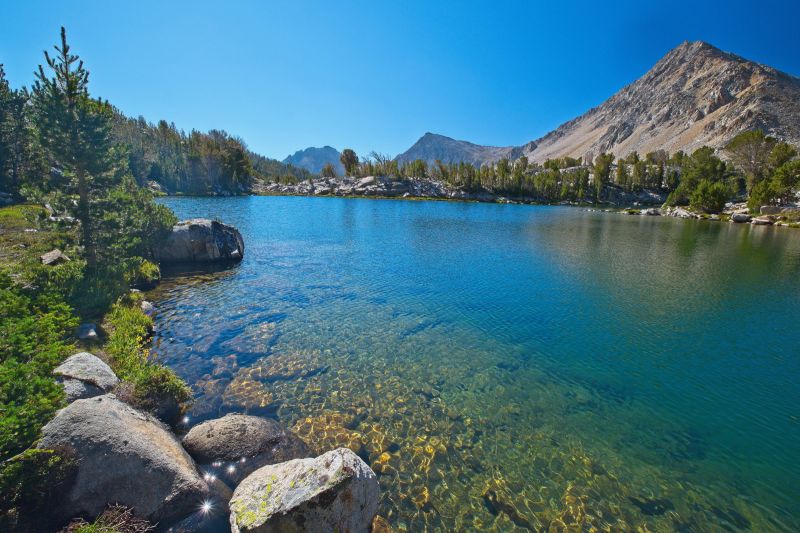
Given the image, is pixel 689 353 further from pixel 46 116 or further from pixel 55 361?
pixel 46 116

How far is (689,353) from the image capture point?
19.1 metres

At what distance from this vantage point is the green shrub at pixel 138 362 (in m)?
12.4

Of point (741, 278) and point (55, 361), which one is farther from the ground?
point (55, 361)

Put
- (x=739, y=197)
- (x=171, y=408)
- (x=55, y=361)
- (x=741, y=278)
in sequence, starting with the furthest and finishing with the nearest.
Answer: (x=739, y=197), (x=741, y=278), (x=171, y=408), (x=55, y=361)

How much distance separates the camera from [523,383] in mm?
15906

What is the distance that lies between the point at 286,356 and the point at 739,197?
7572 inches

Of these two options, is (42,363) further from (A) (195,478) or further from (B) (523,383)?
(B) (523,383)

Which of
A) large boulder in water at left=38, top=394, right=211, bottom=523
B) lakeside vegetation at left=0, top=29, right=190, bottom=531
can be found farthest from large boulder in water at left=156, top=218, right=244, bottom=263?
large boulder in water at left=38, top=394, right=211, bottom=523

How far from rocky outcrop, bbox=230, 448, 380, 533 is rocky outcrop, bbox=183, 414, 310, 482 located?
1.93 meters

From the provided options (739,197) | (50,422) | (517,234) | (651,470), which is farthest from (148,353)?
(739,197)

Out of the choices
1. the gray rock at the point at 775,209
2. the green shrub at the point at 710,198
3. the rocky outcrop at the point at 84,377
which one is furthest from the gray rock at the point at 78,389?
the green shrub at the point at 710,198

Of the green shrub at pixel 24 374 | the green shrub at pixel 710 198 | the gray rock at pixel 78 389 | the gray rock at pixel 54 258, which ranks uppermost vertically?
the green shrub at pixel 710 198

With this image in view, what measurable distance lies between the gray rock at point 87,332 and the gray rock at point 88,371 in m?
3.68

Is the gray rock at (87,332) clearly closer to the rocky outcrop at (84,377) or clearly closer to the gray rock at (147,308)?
the rocky outcrop at (84,377)
